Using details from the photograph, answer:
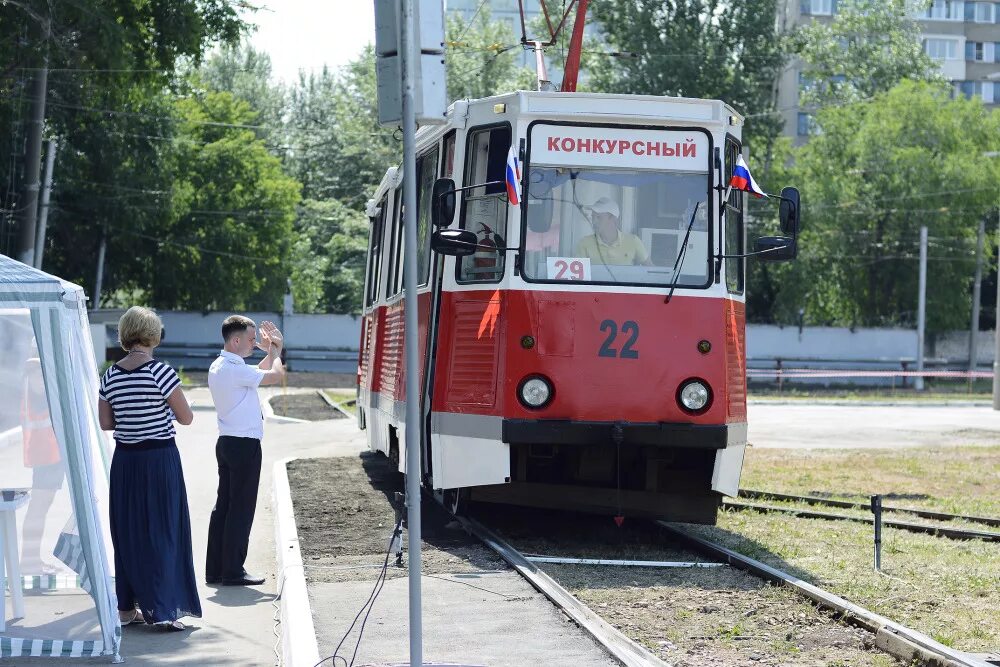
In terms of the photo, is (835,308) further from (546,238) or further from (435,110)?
(435,110)

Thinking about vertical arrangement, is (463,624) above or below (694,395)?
below

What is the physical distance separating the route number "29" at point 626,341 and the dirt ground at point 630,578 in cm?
143

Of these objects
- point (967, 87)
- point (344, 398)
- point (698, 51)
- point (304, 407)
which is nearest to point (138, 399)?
point (304, 407)

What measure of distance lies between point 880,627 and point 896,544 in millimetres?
4149

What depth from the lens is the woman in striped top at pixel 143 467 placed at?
7.83m

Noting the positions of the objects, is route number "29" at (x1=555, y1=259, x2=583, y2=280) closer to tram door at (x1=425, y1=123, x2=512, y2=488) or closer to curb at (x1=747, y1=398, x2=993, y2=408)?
tram door at (x1=425, y1=123, x2=512, y2=488)

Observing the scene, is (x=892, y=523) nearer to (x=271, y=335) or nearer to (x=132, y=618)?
(x=271, y=335)

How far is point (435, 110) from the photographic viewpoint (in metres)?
6.00

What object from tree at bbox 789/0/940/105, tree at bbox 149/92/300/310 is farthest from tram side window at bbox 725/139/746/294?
tree at bbox 789/0/940/105

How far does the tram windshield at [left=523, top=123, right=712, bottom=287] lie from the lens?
1056cm

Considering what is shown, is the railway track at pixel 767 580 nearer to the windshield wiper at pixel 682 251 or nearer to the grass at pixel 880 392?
the windshield wiper at pixel 682 251

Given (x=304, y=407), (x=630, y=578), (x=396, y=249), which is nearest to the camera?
(x=630, y=578)

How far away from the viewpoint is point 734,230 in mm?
11047

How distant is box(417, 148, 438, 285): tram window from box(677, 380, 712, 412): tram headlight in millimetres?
2327
